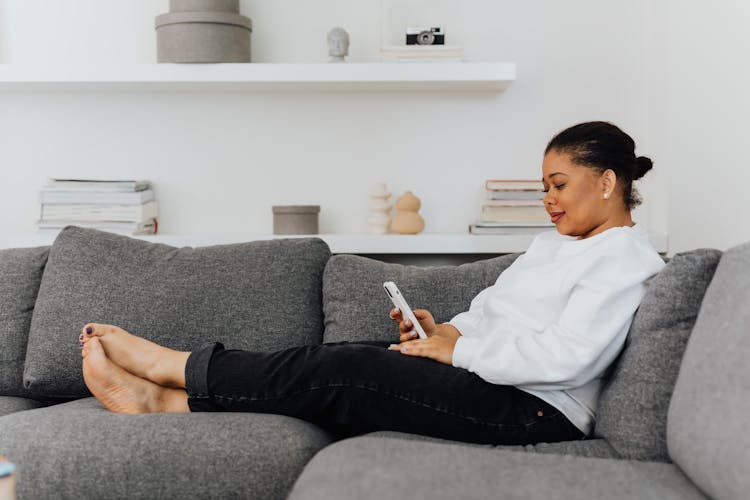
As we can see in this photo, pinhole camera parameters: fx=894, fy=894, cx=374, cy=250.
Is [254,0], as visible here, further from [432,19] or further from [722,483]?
[722,483]

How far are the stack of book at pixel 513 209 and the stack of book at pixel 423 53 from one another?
0.42 m

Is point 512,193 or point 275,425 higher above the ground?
point 512,193

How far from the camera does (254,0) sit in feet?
10.2

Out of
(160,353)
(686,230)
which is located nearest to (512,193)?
(686,230)

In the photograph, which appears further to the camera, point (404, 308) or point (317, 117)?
point (317, 117)

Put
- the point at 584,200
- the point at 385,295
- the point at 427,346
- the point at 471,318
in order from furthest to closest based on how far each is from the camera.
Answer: the point at 385,295, the point at 471,318, the point at 584,200, the point at 427,346

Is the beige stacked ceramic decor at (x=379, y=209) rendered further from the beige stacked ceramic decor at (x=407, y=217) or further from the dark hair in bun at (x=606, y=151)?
the dark hair in bun at (x=606, y=151)

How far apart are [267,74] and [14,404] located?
1.26 m

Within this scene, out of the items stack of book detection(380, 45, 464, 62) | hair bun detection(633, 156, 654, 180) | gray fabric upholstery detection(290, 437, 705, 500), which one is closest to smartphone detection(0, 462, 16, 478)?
gray fabric upholstery detection(290, 437, 705, 500)

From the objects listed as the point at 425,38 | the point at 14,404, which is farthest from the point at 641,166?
the point at 14,404

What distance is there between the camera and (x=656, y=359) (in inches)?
65.8

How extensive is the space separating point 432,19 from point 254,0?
0.62 m

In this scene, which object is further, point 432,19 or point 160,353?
point 432,19

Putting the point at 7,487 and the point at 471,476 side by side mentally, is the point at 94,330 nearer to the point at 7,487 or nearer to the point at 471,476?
the point at 7,487
